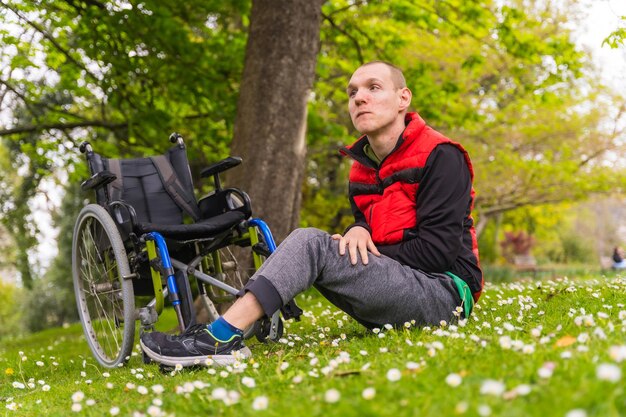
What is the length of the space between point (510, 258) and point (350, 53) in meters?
20.1

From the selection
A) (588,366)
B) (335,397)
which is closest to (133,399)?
(335,397)

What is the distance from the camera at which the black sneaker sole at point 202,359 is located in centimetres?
299

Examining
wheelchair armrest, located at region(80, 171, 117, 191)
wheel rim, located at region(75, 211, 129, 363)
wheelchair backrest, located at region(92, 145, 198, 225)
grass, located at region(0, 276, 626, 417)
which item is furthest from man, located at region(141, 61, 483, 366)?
wheelchair backrest, located at region(92, 145, 198, 225)

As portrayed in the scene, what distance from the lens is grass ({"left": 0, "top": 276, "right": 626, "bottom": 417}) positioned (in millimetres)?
1666

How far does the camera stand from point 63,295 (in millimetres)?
22203

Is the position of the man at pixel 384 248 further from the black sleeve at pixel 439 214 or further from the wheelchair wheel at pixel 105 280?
the wheelchair wheel at pixel 105 280

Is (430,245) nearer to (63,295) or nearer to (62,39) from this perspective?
(62,39)

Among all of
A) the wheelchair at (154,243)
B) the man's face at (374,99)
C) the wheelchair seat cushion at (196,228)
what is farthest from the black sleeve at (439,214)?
the wheelchair seat cushion at (196,228)

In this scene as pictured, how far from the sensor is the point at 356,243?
10.6 feet

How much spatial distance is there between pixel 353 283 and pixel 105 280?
2.27 metres

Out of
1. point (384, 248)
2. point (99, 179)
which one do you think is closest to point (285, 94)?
point (99, 179)

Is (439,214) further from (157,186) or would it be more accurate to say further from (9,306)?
(9,306)

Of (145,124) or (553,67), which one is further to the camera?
(553,67)

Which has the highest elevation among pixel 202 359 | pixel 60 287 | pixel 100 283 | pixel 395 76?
pixel 395 76
